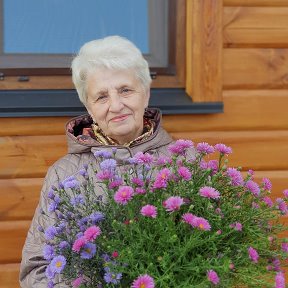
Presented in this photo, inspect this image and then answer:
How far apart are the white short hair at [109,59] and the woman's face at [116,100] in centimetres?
2

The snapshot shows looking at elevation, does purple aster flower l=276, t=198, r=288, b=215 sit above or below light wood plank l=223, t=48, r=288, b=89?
below

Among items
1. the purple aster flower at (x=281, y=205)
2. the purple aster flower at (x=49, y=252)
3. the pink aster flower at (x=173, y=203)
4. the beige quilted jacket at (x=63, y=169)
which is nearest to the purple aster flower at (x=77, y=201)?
the purple aster flower at (x=49, y=252)

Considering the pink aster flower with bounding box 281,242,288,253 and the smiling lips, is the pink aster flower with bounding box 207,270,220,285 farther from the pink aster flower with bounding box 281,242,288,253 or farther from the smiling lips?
the smiling lips

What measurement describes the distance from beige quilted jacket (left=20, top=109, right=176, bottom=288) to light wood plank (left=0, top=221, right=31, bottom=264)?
0.68 m

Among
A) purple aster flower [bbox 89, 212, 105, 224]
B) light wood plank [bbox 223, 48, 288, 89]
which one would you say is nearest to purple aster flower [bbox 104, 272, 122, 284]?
purple aster flower [bbox 89, 212, 105, 224]

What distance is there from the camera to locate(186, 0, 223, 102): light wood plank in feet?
8.55

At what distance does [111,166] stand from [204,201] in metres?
0.23

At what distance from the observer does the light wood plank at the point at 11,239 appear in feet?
8.48

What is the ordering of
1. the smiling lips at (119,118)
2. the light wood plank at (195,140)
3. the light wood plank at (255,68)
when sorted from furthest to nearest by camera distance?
the light wood plank at (255,68) → the light wood plank at (195,140) → the smiling lips at (119,118)

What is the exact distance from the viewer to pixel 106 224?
4.68 feet

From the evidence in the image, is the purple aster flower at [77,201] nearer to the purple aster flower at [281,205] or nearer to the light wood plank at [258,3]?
the purple aster flower at [281,205]

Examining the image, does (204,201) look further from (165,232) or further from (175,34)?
(175,34)

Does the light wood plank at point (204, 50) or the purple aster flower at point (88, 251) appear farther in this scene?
the light wood plank at point (204, 50)

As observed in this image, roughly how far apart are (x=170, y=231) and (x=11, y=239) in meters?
1.43
